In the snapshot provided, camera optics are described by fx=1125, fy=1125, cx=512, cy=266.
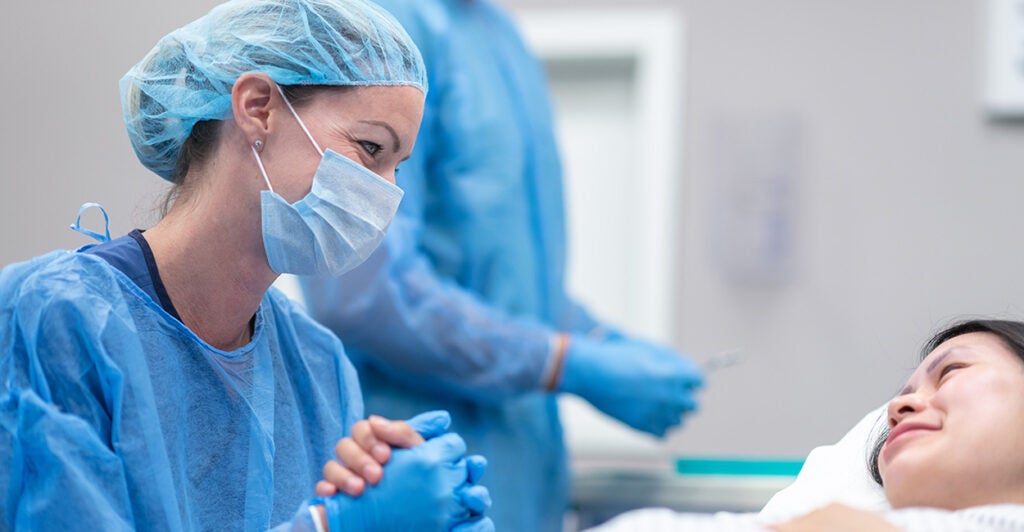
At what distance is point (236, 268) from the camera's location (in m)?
1.05

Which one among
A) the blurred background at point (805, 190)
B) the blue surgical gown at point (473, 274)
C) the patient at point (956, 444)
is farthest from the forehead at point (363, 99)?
the blurred background at point (805, 190)

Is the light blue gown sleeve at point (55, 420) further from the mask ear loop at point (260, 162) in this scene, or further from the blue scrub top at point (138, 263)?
the mask ear loop at point (260, 162)

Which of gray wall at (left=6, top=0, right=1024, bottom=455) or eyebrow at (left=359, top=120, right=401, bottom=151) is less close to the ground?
eyebrow at (left=359, top=120, right=401, bottom=151)

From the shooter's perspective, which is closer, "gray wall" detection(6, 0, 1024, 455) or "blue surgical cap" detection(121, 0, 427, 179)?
"blue surgical cap" detection(121, 0, 427, 179)

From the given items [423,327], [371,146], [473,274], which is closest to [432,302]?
[423,327]

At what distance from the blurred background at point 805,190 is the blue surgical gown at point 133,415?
75.3 inches

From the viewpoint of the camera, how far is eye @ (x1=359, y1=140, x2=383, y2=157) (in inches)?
41.6

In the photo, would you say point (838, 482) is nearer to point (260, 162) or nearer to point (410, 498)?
point (410, 498)

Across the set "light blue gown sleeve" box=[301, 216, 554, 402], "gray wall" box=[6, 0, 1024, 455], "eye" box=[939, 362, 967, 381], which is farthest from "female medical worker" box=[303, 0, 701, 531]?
"gray wall" box=[6, 0, 1024, 455]

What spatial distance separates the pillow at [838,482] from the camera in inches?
48.1

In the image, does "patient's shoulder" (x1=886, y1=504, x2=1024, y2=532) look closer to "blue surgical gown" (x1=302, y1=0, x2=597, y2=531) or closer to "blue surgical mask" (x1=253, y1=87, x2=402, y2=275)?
"blue surgical mask" (x1=253, y1=87, x2=402, y2=275)

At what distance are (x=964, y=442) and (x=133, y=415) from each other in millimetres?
800

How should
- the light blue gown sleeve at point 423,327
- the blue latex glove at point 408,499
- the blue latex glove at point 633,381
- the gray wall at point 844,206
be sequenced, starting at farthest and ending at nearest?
1. the gray wall at point 844,206
2. the blue latex glove at point 633,381
3. the light blue gown sleeve at point 423,327
4. the blue latex glove at point 408,499

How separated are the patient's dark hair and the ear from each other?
742 mm
